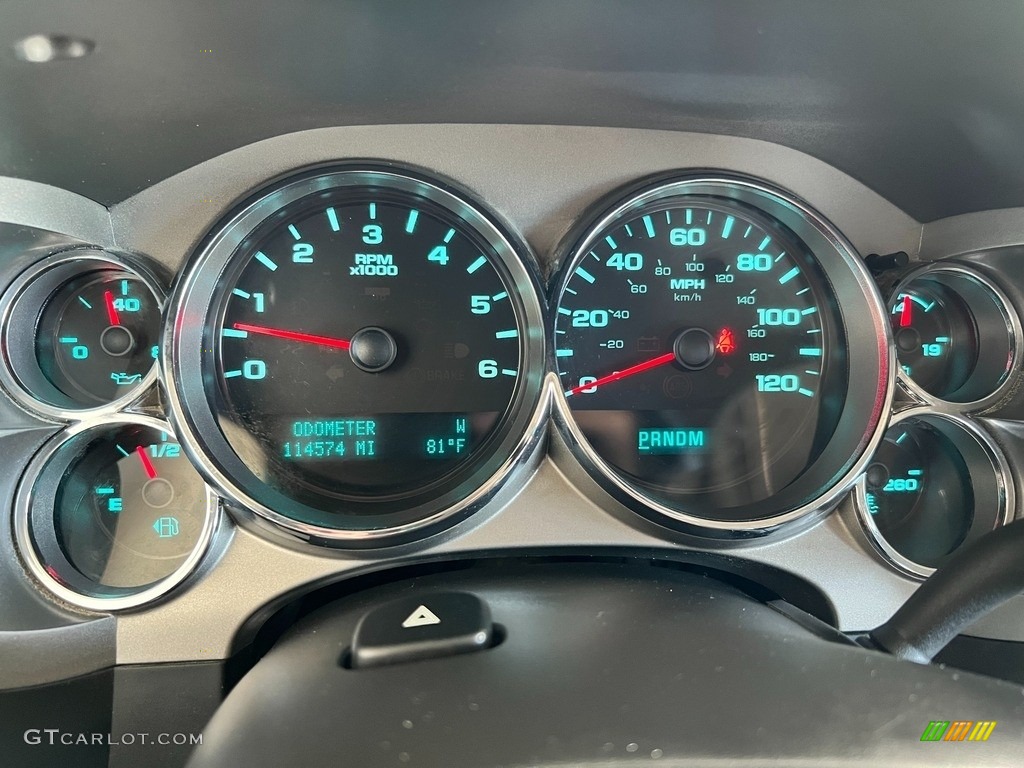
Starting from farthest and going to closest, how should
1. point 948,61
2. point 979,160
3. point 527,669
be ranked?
point 979,160, point 948,61, point 527,669

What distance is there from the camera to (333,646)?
1281 mm

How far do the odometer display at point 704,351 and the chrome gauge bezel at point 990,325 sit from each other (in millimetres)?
152

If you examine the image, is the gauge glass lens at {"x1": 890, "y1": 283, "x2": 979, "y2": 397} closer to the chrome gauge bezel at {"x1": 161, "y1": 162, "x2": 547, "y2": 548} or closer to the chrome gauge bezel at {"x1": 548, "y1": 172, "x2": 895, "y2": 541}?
the chrome gauge bezel at {"x1": 548, "y1": 172, "x2": 895, "y2": 541}

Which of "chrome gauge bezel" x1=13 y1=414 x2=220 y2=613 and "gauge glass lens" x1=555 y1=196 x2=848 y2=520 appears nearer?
"chrome gauge bezel" x1=13 y1=414 x2=220 y2=613

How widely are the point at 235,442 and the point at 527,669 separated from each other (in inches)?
37.2

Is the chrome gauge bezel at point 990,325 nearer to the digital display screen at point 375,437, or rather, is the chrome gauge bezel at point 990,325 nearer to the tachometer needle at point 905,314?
the tachometer needle at point 905,314

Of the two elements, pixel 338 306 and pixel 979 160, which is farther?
pixel 338 306

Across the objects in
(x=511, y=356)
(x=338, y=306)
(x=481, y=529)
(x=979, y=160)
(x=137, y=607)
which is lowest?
(x=137, y=607)

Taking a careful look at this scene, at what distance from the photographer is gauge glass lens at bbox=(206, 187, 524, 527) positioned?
176 cm

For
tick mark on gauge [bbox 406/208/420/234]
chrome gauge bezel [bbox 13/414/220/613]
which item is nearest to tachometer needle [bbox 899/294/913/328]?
tick mark on gauge [bbox 406/208/420/234]

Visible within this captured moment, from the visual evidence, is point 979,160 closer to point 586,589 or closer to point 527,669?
point 586,589

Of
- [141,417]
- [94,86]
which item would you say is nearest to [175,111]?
[94,86]

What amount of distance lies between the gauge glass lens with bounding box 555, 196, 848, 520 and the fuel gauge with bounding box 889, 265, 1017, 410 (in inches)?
9.7

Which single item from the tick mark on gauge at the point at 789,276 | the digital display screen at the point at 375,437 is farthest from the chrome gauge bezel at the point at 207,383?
the tick mark on gauge at the point at 789,276
